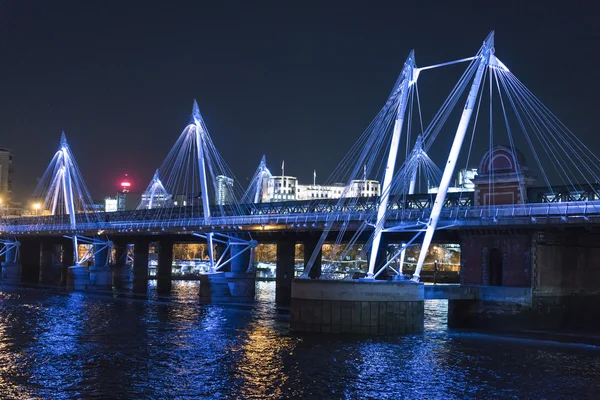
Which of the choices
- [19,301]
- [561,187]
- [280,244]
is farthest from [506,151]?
[19,301]

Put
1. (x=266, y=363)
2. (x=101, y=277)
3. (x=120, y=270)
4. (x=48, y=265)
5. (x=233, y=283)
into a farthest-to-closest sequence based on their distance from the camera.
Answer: (x=48, y=265) → (x=120, y=270) → (x=101, y=277) → (x=233, y=283) → (x=266, y=363)

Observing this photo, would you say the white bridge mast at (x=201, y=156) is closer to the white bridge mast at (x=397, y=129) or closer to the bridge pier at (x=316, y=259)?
the bridge pier at (x=316, y=259)

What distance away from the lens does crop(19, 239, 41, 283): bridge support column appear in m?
139

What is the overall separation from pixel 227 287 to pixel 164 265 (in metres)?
27.5

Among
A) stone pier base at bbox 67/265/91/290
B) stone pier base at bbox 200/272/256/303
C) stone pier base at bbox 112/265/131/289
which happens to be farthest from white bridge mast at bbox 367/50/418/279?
stone pier base at bbox 112/265/131/289

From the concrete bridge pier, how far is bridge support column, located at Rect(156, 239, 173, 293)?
64.9ft

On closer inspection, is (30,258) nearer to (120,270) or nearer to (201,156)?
(120,270)

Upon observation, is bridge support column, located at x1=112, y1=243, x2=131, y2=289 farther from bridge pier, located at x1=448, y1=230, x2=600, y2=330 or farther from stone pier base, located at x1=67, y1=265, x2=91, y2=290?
bridge pier, located at x1=448, y1=230, x2=600, y2=330

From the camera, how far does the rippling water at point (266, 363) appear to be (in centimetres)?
3650

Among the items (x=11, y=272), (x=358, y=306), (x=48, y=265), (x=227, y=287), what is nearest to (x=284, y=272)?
(x=227, y=287)

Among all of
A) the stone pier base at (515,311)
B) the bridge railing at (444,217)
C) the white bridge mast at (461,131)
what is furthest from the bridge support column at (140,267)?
the white bridge mast at (461,131)

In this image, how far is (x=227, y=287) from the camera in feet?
290

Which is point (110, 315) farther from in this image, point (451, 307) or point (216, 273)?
point (451, 307)

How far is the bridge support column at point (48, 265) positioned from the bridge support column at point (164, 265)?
2980 cm
